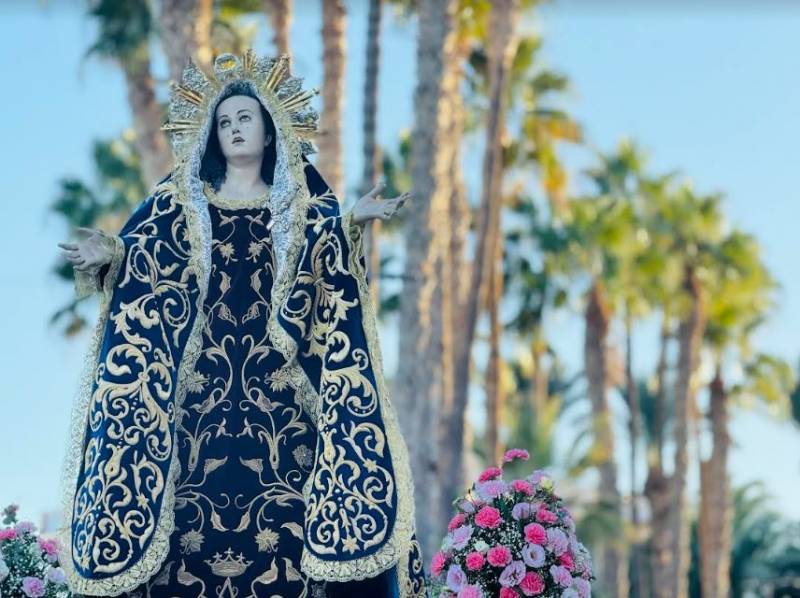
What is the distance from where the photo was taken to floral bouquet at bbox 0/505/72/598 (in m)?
10.1

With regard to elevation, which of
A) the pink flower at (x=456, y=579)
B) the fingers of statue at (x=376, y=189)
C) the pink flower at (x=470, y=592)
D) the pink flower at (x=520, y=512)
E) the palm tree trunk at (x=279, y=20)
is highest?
the palm tree trunk at (x=279, y=20)

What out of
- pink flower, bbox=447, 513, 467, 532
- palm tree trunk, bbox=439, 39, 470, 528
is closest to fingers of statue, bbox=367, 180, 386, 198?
pink flower, bbox=447, 513, 467, 532

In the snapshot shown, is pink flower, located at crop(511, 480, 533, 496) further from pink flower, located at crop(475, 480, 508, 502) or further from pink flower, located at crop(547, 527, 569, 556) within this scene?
pink flower, located at crop(547, 527, 569, 556)

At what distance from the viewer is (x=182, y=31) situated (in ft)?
64.8

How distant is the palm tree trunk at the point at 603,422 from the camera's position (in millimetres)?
30281

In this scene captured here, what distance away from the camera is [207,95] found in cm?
983

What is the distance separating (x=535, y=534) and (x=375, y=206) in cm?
193

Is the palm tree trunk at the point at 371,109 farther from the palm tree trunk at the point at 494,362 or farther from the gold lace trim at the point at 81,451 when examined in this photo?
the gold lace trim at the point at 81,451

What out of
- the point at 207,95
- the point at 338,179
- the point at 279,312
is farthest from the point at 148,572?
the point at 338,179

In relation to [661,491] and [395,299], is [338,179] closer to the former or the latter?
[395,299]

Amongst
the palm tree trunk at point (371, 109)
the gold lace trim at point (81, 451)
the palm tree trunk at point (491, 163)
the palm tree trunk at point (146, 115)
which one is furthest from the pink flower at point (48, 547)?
the palm tree trunk at point (491, 163)

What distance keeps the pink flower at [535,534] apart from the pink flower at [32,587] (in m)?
2.83

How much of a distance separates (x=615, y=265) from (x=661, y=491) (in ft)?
15.2

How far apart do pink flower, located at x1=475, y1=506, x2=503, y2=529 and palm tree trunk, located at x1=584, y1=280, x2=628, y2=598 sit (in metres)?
18.8
